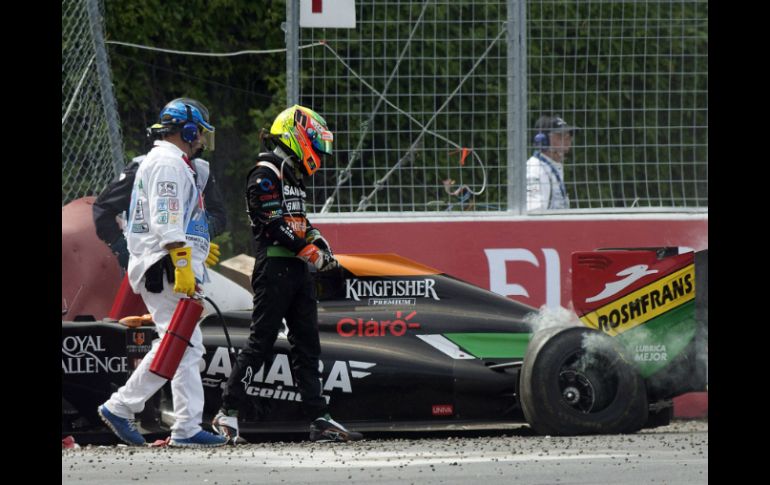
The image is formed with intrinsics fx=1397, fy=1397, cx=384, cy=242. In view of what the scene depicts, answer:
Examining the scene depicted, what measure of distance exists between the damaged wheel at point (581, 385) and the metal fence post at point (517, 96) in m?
1.84

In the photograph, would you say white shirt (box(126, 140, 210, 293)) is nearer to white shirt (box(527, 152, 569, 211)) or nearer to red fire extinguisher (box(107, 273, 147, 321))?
red fire extinguisher (box(107, 273, 147, 321))

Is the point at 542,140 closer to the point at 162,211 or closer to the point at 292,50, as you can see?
the point at 292,50

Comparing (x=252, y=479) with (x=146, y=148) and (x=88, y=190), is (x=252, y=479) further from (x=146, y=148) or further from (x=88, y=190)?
(x=146, y=148)

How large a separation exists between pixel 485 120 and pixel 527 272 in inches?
43.9

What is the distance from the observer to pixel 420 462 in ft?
21.2

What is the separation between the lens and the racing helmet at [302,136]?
299 inches

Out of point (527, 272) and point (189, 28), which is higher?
point (189, 28)

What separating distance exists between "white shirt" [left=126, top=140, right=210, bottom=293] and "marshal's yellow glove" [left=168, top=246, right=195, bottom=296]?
63 millimetres

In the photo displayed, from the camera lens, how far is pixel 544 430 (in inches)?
298

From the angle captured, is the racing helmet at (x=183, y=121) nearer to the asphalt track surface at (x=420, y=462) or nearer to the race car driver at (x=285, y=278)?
the race car driver at (x=285, y=278)

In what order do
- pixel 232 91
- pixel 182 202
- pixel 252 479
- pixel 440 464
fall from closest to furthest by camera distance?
pixel 252 479, pixel 440 464, pixel 182 202, pixel 232 91

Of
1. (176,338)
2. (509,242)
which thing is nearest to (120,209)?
(176,338)

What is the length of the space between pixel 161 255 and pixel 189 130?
0.74 m

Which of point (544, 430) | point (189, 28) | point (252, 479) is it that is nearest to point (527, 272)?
point (544, 430)
